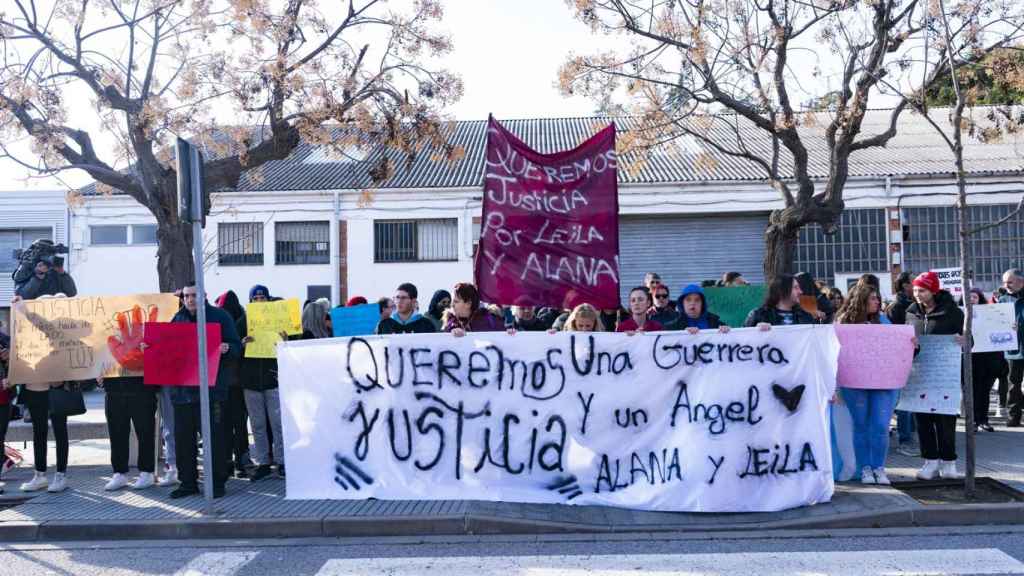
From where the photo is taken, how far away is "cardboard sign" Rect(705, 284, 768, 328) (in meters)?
10.1

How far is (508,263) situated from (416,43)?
6.19 m

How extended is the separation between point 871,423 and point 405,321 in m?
4.05

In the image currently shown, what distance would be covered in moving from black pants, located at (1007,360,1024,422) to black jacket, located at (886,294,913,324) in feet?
7.10

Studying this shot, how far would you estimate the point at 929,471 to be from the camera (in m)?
7.41

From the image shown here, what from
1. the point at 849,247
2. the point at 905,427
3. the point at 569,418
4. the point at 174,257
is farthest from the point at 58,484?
the point at 849,247

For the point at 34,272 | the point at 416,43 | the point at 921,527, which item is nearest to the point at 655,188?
the point at 416,43

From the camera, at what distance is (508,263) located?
714 cm

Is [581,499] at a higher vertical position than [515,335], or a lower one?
lower

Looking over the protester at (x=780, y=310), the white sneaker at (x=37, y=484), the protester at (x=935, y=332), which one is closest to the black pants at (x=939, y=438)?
the protester at (x=935, y=332)

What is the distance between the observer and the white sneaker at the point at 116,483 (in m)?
7.84

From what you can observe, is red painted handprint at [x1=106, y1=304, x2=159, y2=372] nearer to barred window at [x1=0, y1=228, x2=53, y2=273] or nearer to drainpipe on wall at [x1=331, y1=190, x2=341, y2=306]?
drainpipe on wall at [x1=331, y1=190, x2=341, y2=306]

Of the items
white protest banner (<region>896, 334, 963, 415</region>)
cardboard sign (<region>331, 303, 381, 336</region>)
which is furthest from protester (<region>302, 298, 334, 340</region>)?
white protest banner (<region>896, 334, 963, 415</region>)

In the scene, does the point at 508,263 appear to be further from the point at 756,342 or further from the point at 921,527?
the point at 921,527

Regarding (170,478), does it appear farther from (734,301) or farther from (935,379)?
(935,379)
